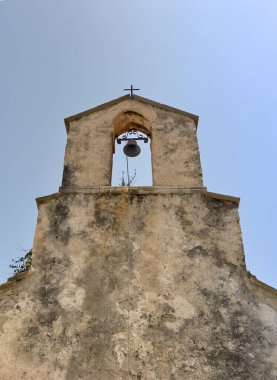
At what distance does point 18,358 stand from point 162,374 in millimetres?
1492

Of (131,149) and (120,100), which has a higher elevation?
(120,100)

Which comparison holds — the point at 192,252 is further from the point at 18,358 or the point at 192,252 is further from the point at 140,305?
the point at 18,358

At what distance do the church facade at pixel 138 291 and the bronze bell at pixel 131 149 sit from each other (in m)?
0.81

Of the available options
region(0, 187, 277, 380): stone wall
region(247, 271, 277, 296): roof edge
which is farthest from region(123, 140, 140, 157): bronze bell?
region(247, 271, 277, 296): roof edge

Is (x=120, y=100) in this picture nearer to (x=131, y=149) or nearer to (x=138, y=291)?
(x=131, y=149)

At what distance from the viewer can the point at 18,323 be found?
14.8ft

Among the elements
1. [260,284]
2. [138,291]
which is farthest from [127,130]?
[260,284]

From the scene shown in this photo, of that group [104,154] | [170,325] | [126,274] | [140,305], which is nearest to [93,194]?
[104,154]

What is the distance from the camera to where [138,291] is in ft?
15.5

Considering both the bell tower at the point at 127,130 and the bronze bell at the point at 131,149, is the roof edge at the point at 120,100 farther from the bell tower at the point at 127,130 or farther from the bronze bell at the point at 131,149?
the bronze bell at the point at 131,149

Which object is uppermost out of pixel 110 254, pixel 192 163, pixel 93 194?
pixel 192 163

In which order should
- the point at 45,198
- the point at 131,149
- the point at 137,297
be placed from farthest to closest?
the point at 131,149, the point at 45,198, the point at 137,297

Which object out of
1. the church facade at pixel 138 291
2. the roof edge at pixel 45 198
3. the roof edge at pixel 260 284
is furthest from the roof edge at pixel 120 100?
the roof edge at pixel 260 284

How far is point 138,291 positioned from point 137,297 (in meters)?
0.07
